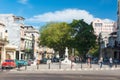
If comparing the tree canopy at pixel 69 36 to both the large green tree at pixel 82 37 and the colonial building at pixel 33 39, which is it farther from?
the colonial building at pixel 33 39

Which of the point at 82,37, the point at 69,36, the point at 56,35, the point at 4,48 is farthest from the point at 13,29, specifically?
the point at 4,48

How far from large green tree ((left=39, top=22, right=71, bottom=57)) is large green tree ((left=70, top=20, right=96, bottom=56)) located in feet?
8.60

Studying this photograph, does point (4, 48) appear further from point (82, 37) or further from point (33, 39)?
point (33, 39)

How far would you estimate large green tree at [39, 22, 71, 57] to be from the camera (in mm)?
104062

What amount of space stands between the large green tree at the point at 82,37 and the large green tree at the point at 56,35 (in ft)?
8.60

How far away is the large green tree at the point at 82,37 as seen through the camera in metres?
99.8

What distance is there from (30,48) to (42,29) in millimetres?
8261

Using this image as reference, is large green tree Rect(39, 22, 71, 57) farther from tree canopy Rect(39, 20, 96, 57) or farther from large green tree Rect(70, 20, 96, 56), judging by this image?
large green tree Rect(70, 20, 96, 56)

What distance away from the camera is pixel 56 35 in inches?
4126

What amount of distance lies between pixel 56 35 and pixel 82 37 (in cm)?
881

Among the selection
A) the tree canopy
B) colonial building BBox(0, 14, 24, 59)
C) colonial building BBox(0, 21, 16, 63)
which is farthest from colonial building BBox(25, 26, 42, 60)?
colonial building BBox(0, 21, 16, 63)

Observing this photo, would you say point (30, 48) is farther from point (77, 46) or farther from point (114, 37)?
point (114, 37)

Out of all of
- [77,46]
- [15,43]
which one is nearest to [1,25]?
[15,43]

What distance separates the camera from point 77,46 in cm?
9969
